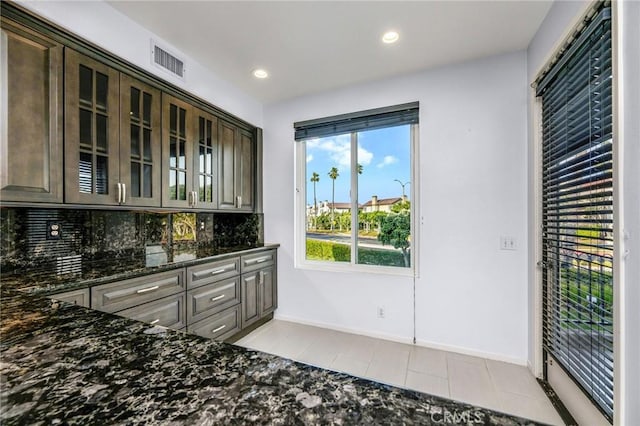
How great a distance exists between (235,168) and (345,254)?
1.60m

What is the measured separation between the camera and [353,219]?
10.3ft

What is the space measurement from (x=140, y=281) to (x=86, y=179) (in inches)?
30.0

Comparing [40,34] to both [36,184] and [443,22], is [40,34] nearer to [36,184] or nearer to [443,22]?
[36,184]

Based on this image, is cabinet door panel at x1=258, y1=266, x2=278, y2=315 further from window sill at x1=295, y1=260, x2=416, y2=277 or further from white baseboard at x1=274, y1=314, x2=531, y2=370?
window sill at x1=295, y1=260, x2=416, y2=277

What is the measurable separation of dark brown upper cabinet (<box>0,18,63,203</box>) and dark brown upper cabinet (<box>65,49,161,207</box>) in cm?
6

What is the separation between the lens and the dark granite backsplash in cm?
176

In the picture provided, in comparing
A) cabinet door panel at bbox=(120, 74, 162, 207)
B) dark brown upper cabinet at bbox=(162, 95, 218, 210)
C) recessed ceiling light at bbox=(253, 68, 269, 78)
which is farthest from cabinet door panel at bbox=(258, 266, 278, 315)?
recessed ceiling light at bbox=(253, 68, 269, 78)

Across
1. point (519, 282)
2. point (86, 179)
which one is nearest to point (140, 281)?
point (86, 179)

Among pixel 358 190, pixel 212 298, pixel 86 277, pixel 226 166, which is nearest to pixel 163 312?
pixel 212 298

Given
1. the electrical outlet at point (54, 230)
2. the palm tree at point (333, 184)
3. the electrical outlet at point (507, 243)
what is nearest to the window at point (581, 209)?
the electrical outlet at point (507, 243)

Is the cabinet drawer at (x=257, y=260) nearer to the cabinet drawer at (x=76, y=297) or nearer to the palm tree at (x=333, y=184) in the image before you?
the palm tree at (x=333, y=184)

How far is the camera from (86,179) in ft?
6.02

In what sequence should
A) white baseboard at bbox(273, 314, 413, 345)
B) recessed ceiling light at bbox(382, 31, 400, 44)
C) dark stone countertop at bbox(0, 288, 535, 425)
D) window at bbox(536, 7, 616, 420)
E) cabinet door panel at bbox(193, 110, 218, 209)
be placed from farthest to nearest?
white baseboard at bbox(273, 314, 413, 345), cabinet door panel at bbox(193, 110, 218, 209), recessed ceiling light at bbox(382, 31, 400, 44), window at bbox(536, 7, 616, 420), dark stone countertop at bbox(0, 288, 535, 425)

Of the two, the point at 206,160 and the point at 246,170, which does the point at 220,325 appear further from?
the point at 246,170
